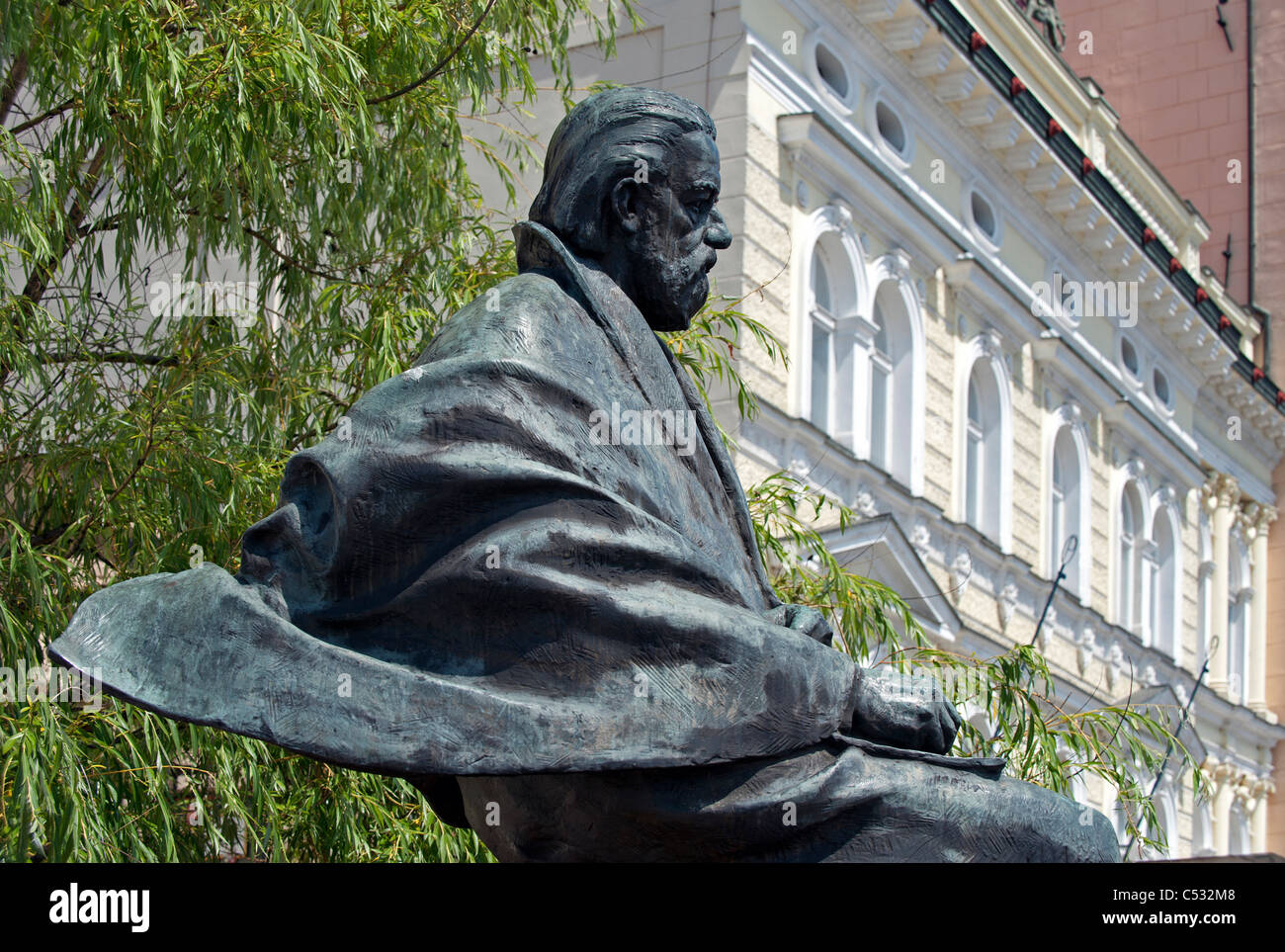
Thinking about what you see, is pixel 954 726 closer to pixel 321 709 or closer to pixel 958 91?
pixel 321 709

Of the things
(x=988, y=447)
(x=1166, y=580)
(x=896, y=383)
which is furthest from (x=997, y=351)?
(x=1166, y=580)

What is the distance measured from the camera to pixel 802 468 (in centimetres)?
1711

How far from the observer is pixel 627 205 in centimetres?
363

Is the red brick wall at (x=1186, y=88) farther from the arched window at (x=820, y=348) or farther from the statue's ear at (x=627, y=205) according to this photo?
the statue's ear at (x=627, y=205)

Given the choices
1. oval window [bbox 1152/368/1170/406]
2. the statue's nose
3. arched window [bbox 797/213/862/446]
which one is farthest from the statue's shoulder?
oval window [bbox 1152/368/1170/406]

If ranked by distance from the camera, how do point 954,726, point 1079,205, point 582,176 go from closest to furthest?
point 954,726 → point 582,176 → point 1079,205

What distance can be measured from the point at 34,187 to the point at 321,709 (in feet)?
17.0

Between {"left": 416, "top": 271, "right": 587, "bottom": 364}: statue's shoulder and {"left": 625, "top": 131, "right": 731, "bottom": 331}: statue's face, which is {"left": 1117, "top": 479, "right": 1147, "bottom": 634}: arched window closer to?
{"left": 625, "top": 131, "right": 731, "bottom": 331}: statue's face

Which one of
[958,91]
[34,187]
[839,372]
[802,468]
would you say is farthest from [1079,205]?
[34,187]

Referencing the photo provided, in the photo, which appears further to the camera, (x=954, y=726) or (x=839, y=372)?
(x=839, y=372)

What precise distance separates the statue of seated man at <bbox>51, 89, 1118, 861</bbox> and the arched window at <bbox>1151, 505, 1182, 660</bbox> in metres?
23.8

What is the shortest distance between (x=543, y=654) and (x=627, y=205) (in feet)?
2.94

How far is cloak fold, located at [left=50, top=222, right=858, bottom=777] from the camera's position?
3.05 m

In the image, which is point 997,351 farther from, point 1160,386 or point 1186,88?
point 1186,88
